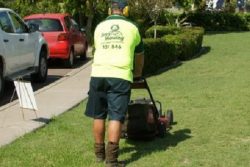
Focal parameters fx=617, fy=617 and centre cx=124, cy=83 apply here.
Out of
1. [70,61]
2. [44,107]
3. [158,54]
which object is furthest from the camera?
[70,61]

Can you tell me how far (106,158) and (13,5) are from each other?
2457 centimetres

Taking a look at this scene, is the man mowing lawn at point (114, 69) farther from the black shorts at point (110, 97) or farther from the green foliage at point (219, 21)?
the green foliage at point (219, 21)

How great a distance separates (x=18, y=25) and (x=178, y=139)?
632cm

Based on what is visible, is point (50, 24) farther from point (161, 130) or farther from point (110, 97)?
point (110, 97)

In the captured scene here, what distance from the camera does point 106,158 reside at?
645 cm

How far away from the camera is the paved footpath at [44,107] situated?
340 inches

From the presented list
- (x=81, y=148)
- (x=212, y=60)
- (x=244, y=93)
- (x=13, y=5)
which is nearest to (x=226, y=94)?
(x=244, y=93)

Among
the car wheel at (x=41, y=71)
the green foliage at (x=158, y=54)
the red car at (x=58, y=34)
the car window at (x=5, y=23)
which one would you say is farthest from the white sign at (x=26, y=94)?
the red car at (x=58, y=34)

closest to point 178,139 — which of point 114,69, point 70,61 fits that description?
point 114,69

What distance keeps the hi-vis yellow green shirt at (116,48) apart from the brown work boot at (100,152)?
2.58 feet

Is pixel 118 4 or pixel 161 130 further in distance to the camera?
pixel 161 130

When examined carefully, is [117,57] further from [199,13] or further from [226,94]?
[199,13]

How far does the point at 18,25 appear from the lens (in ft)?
42.8

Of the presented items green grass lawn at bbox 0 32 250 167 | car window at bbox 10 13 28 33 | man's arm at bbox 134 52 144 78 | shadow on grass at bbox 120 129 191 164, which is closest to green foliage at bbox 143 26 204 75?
green grass lawn at bbox 0 32 250 167
